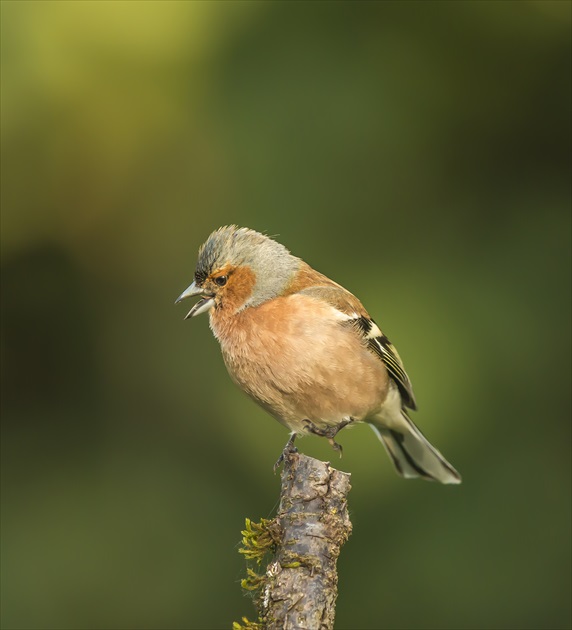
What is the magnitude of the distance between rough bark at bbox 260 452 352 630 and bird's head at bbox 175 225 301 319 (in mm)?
1190

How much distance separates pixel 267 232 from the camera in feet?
16.6

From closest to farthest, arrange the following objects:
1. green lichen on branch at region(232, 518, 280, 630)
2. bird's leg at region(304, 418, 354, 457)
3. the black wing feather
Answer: green lichen on branch at region(232, 518, 280, 630)
bird's leg at region(304, 418, 354, 457)
the black wing feather

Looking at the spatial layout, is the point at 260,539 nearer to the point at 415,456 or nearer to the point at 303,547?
the point at 303,547

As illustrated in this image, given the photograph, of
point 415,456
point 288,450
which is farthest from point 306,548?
point 415,456

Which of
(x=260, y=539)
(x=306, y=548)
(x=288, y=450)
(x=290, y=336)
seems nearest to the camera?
(x=306, y=548)

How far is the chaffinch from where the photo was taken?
390 centimetres

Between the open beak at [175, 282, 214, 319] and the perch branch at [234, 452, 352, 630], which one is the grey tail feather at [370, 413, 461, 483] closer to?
the open beak at [175, 282, 214, 319]

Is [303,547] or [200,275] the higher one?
[200,275]

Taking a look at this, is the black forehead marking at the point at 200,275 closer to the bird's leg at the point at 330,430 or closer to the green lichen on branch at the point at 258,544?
the bird's leg at the point at 330,430

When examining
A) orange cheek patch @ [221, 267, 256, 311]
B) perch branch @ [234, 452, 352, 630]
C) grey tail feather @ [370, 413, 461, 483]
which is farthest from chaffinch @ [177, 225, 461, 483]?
perch branch @ [234, 452, 352, 630]

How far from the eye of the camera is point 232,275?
4137mm

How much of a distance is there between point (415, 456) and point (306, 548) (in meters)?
2.16

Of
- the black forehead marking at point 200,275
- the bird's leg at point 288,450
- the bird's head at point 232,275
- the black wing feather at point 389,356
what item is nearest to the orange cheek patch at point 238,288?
the bird's head at point 232,275

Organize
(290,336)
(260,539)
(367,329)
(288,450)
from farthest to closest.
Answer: (367,329)
(290,336)
(288,450)
(260,539)
